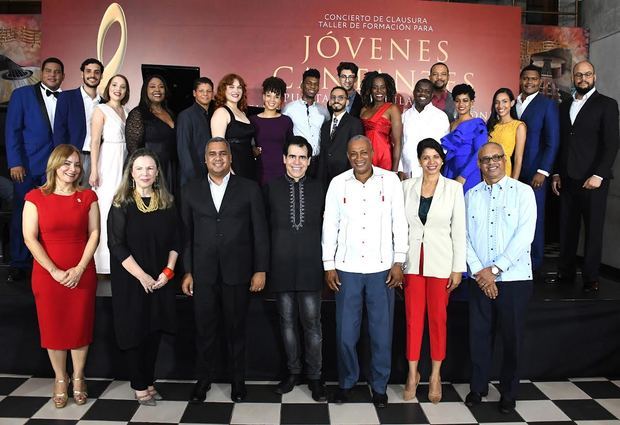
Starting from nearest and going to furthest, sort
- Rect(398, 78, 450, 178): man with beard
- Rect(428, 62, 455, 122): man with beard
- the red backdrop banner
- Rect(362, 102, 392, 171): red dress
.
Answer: Rect(362, 102, 392, 171): red dress < Rect(398, 78, 450, 178): man with beard < Rect(428, 62, 455, 122): man with beard < the red backdrop banner

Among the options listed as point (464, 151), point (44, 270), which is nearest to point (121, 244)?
point (44, 270)

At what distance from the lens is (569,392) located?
3.42 metres

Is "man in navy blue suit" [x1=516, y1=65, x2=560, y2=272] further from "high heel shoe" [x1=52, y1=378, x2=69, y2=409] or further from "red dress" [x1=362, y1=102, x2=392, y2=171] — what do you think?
"high heel shoe" [x1=52, y1=378, x2=69, y2=409]

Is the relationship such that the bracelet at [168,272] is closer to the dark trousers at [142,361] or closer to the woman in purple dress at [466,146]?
the dark trousers at [142,361]

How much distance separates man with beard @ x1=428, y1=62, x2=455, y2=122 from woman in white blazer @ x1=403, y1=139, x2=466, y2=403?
57.8 inches

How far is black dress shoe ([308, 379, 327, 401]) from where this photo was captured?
3189mm

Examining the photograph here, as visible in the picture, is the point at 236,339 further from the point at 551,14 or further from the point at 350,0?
the point at 551,14

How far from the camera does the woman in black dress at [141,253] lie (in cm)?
294

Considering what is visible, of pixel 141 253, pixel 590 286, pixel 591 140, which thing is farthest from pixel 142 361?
pixel 591 140

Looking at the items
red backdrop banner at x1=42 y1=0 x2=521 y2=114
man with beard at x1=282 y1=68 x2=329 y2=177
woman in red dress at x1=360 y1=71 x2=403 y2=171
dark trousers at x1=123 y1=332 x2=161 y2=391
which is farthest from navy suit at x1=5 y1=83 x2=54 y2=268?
woman in red dress at x1=360 y1=71 x2=403 y2=171

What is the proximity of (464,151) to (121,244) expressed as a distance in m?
2.27

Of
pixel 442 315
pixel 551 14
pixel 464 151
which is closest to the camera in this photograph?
pixel 442 315

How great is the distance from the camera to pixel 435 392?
3223mm

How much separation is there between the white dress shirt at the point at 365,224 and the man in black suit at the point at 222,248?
37 cm
